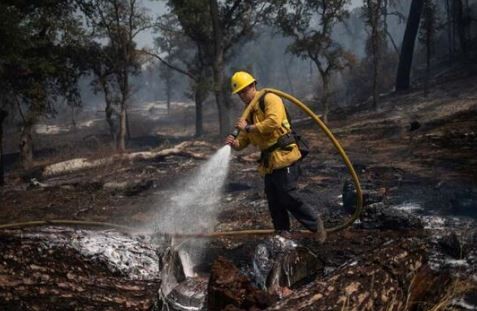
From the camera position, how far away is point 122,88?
73.3 ft

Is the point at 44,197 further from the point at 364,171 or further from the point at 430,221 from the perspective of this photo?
the point at 430,221

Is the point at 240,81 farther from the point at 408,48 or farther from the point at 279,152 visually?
the point at 408,48

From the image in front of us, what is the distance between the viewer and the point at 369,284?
2.52 meters

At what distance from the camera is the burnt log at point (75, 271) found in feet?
9.89

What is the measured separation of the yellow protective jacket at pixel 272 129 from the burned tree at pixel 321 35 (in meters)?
16.0

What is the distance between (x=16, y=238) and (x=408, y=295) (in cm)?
317

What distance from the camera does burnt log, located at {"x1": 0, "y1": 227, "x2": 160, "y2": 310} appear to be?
3.01 metres

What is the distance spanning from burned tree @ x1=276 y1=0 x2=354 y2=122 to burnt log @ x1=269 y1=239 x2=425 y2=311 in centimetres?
1742

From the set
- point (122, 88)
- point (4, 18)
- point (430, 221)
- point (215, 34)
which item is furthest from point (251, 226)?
point (122, 88)

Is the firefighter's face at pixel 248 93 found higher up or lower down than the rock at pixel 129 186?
higher up

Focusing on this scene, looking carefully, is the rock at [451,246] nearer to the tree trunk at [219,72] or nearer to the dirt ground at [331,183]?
the dirt ground at [331,183]

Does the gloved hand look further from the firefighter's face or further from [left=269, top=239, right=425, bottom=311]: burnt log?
[left=269, top=239, right=425, bottom=311]: burnt log

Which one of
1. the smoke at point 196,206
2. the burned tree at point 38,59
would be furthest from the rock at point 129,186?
the burned tree at point 38,59

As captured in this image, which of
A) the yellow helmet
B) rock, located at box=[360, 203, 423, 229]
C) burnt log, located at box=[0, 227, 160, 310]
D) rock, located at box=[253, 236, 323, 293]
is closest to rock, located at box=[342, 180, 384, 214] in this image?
rock, located at box=[360, 203, 423, 229]
